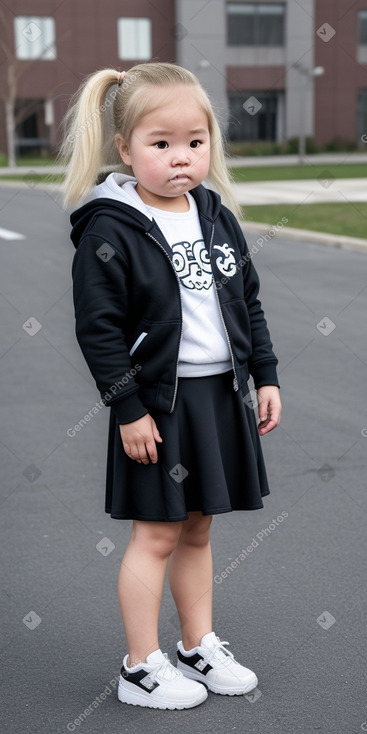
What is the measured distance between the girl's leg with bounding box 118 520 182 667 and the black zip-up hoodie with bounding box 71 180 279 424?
330 mm

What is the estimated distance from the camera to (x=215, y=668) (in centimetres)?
284

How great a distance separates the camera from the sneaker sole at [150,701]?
2.73 metres

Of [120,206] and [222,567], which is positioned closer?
[120,206]

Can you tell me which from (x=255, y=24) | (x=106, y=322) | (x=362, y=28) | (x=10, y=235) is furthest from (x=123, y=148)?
(x=362, y=28)

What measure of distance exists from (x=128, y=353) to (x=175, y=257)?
A: 270 mm

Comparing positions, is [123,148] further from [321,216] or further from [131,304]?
[321,216]

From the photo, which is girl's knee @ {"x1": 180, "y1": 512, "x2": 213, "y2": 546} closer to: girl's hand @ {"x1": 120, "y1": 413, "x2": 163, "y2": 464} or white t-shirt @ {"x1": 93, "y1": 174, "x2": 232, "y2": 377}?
girl's hand @ {"x1": 120, "y1": 413, "x2": 163, "y2": 464}

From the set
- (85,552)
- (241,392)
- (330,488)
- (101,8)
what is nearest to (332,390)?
(330,488)

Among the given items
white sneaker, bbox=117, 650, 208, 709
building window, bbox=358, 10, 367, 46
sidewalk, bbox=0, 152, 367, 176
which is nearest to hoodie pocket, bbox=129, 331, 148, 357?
white sneaker, bbox=117, 650, 208, 709

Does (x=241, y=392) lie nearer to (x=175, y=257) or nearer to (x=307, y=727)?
(x=175, y=257)

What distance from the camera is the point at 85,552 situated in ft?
12.5

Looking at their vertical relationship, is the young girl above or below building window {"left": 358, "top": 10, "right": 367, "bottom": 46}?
above

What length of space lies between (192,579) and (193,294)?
0.78 metres

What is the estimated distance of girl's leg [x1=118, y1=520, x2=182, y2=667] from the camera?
270 centimetres
